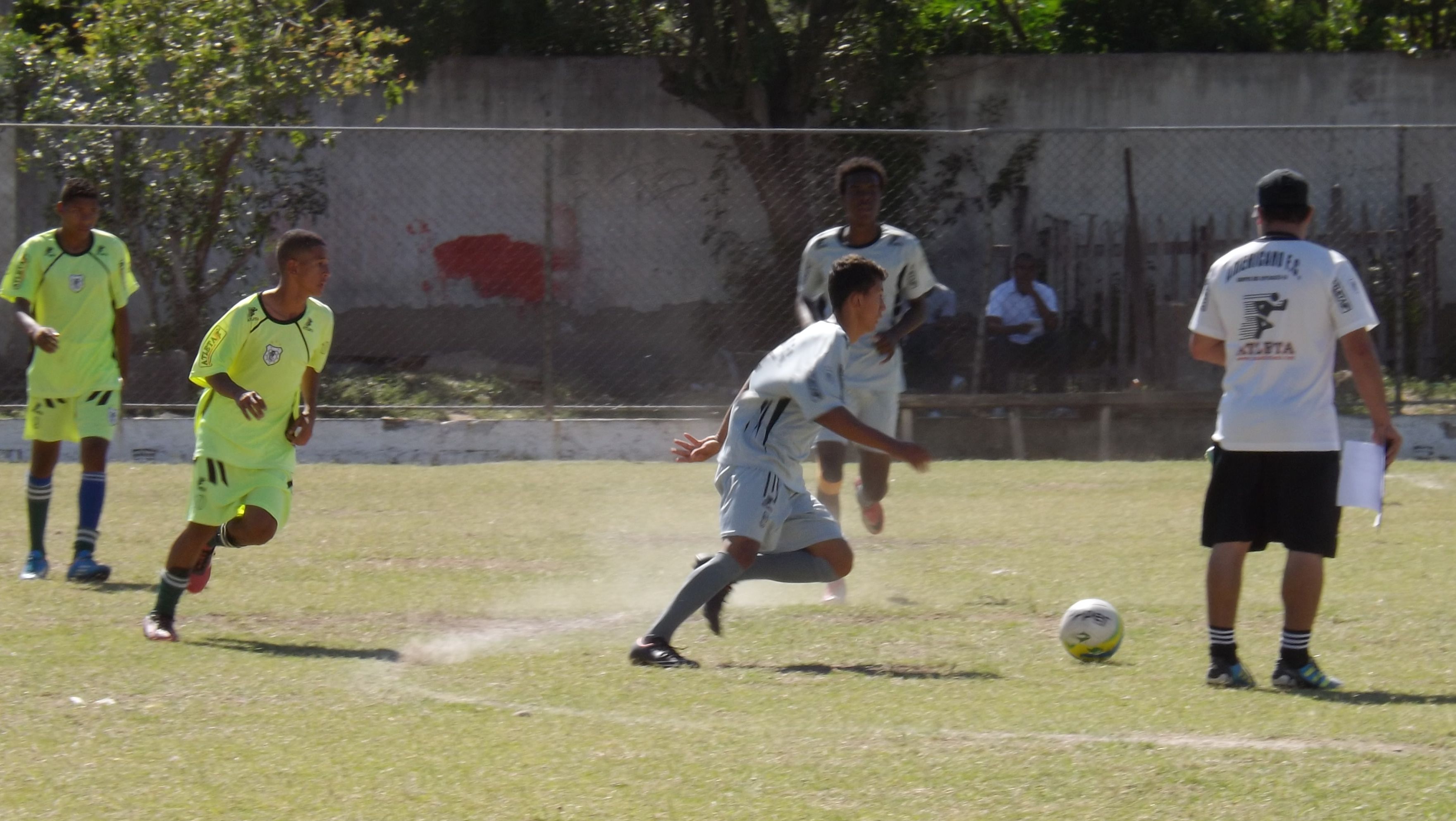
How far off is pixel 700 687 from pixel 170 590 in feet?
7.34

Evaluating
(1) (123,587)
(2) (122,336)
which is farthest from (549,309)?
(1) (123,587)

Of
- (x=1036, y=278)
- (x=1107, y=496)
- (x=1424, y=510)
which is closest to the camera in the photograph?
(x=1424, y=510)

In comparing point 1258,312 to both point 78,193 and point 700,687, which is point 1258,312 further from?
point 78,193

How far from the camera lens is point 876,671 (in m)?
5.90

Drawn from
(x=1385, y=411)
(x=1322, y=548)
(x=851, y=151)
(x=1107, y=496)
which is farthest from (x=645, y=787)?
(x=851, y=151)

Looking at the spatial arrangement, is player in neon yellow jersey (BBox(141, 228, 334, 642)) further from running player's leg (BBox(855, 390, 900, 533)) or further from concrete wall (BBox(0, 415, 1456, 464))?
concrete wall (BBox(0, 415, 1456, 464))

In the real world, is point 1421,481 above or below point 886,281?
below

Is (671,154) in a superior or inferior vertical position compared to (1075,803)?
superior

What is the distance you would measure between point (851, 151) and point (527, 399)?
3.55 meters

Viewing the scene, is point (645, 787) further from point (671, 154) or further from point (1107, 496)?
point (671, 154)

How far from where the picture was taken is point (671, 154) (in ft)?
51.8

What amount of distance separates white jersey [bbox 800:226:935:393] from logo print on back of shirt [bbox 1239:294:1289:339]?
235 cm

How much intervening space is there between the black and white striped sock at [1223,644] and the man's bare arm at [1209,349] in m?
0.90

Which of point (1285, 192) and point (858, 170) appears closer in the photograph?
point (1285, 192)
